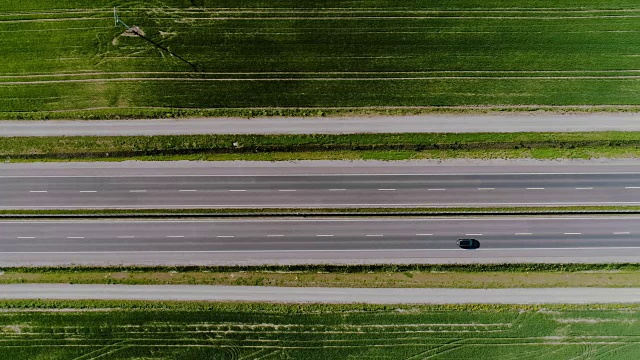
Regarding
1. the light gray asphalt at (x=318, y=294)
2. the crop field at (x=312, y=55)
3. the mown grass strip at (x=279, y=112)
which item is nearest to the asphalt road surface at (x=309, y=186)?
the mown grass strip at (x=279, y=112)

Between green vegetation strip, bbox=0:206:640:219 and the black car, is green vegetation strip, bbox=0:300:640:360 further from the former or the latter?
green vegetation strip, bbox=0:206:640:219

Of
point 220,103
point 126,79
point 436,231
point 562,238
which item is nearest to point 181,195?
point 220,103

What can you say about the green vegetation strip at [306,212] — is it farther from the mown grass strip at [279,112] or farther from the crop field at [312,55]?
the crop field at [312,55]

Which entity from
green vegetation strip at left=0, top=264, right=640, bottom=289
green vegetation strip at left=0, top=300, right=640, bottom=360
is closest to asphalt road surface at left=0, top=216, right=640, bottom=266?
green vegetation strip at left=0, top=264, right=640, bottom=289

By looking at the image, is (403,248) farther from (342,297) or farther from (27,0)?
(27,0)

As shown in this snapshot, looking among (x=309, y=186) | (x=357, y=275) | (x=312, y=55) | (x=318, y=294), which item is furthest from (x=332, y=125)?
(x=318, y=294)

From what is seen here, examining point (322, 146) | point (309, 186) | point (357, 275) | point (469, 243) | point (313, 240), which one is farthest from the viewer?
point (322, 146)

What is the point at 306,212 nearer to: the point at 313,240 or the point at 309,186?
the point at 309,186
